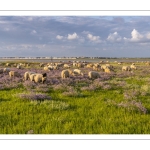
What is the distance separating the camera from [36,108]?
30.9ft

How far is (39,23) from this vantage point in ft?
39.1

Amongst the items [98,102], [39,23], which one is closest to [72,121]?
[98,102]

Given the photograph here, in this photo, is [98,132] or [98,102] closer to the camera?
[98,132]
